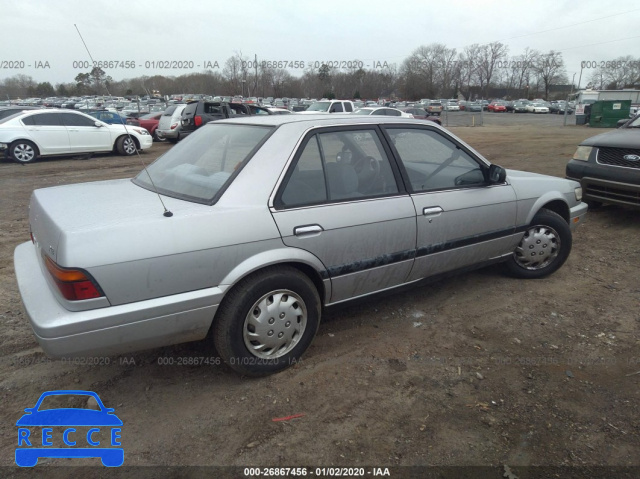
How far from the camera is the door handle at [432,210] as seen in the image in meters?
3.34

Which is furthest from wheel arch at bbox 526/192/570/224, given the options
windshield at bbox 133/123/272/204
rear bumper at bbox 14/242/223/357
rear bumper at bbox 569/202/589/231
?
rear bumper at bbox 14/242/223/357

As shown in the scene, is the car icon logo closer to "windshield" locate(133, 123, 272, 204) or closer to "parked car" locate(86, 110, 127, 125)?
"windshield" locate(133, 123, 272, 204)

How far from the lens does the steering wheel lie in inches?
127

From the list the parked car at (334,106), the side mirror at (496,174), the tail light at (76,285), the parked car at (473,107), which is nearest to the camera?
the tail light at (76,285)

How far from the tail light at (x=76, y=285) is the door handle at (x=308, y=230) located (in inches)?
44.7

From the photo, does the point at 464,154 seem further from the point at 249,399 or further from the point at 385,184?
the point at 249,399

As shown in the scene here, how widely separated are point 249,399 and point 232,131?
6.20ft

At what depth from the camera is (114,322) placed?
2.27m

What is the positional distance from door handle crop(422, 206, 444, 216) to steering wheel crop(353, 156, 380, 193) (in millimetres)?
444

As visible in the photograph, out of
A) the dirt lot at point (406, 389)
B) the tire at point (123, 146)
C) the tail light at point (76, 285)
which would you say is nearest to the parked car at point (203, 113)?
the tire at point (123, 146)

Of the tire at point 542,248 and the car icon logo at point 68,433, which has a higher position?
the tire at point 542,248

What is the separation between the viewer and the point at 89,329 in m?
2.22

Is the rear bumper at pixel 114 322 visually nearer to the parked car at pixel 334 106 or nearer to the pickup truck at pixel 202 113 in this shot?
the pickup truck at pixel 202 113

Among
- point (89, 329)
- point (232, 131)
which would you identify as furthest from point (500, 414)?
point (232, 131)
